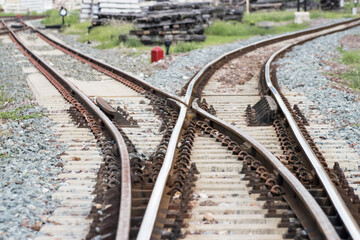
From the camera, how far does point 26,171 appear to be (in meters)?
4.58

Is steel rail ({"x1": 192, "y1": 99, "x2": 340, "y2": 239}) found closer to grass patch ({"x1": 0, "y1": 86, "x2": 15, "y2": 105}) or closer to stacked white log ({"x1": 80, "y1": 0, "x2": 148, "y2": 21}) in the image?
grass patch ({"x1": 0, "y1": 86, "x2": 15, "y2": 105})

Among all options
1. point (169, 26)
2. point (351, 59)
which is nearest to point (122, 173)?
point (351, 59)

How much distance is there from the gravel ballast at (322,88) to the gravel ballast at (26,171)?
329 cm

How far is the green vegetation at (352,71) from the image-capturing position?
31.6 ft

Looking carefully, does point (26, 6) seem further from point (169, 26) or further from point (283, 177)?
point (283, 177)

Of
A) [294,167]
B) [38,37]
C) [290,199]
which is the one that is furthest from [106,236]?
[38,37]

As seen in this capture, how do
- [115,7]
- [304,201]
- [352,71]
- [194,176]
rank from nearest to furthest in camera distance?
[304,201], [194,176], [352,71], [115,7]

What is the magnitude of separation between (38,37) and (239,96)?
55.1ft

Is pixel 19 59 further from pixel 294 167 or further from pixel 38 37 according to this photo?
pixel 294 167

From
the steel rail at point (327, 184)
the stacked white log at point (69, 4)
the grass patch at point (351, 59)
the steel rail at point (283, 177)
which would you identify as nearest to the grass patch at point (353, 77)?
the grass patch at point (351, 59)

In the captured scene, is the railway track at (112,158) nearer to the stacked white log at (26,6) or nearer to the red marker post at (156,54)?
the red marker post at (156,54)

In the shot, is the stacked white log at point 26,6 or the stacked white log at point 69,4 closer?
the stacked white log at point 69,4

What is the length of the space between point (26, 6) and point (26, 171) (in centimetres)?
4954

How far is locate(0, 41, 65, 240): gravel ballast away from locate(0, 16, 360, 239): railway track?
160mm
